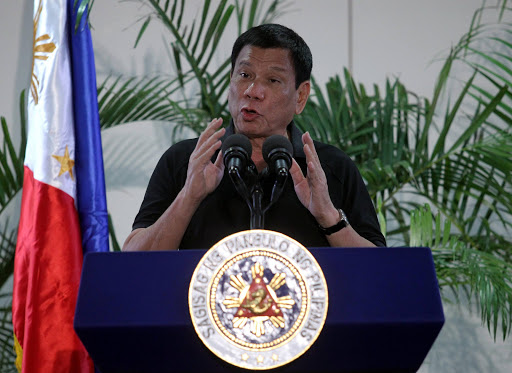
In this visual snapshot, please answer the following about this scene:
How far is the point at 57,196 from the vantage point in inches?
115

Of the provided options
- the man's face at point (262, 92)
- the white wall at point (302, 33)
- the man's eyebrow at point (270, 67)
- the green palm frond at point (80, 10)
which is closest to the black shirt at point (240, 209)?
the man's face at point (262, 92)

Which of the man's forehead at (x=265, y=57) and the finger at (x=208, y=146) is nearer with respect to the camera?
the finger at (x=208, y=146)

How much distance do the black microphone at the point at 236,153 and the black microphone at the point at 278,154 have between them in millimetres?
46

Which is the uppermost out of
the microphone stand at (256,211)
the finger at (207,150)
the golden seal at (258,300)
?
the finger at (207,150)

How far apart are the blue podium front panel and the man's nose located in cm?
74

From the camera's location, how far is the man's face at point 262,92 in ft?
Answer: 6.29

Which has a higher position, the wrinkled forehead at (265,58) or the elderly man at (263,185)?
the wrinkled forehead at (265,58)

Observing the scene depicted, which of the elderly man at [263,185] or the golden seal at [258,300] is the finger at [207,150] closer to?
the elderly man at [263,185]

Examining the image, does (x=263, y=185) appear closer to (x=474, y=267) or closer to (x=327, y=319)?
(x=327, y=319)

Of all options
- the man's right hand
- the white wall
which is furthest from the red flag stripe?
the man's right hand

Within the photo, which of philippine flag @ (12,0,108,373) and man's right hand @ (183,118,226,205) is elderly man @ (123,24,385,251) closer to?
man's right hand @ (183,118,226,205)

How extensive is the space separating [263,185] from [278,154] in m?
0.21

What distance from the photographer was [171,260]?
1272 millimetres

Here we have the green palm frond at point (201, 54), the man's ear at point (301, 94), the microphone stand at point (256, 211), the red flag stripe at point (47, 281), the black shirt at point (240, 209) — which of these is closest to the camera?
the microphone stand at point (256, 211)
